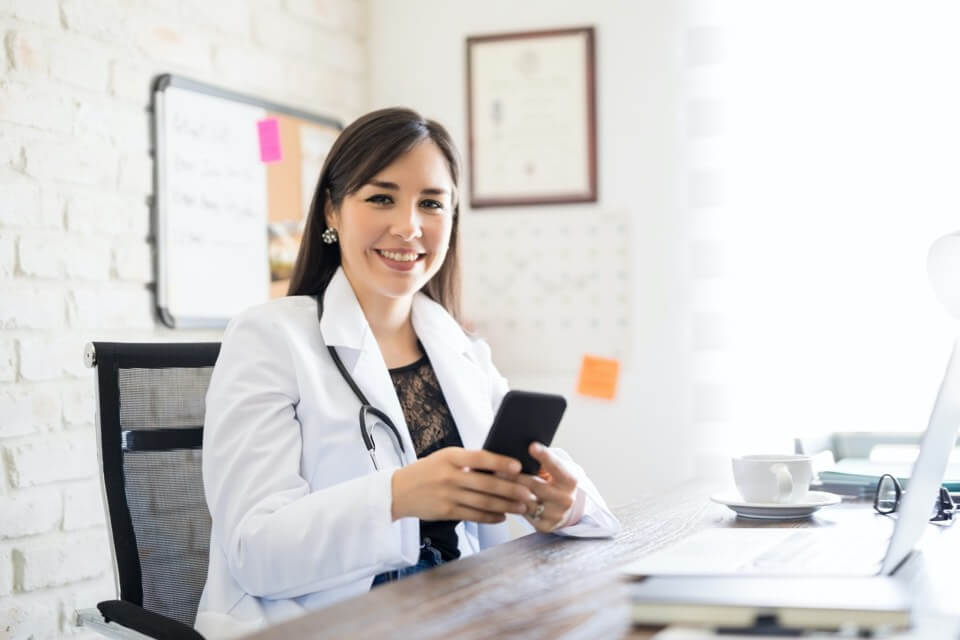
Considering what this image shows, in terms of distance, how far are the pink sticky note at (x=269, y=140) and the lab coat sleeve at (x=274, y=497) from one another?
1271 millimetres

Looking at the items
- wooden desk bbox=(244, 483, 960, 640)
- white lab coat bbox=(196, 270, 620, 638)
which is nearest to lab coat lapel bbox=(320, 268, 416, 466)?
white lab coat bbox=(196, 270, 620, 638)

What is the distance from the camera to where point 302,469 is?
139cm

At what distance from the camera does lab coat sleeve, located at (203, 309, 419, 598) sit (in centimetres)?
116

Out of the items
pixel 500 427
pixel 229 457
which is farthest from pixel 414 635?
pixel 229 457

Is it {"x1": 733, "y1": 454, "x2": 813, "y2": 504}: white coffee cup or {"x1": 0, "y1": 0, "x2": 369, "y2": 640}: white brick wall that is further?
{"x1": 0, "y1": 0, "x2": 369, "y2": 640}: white brick wall

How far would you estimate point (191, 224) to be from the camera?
95.0 inches

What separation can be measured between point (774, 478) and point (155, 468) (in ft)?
2.72

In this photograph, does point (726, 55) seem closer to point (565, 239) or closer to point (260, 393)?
point (565, 239)

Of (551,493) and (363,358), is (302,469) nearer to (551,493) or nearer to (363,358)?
(363,358)

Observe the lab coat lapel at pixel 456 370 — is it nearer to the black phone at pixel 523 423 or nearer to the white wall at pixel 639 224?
the black phone at pixel 523 423

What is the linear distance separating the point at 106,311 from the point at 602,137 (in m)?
1.44

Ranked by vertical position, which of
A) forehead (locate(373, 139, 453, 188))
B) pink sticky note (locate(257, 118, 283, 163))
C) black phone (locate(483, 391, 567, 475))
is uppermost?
pink sticky note (locate(257, 118, 283, 163))

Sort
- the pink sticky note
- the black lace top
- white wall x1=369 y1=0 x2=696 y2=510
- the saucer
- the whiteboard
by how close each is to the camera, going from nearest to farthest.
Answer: the saucer → the black lace top → the whiteboard → the pink sticky note → white wall x1=369 y1=0 x2=696 y2=510

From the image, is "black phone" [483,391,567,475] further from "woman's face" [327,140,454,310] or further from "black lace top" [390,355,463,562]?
"woman's face" [327,140,454,310]
